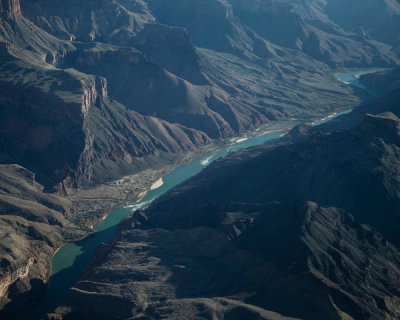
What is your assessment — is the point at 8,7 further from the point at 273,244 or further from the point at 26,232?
the point at 273,244

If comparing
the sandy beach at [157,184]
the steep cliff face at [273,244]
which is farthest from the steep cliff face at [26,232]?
the sandy beach at [157,184]

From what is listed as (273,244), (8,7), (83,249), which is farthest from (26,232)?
(8,7)

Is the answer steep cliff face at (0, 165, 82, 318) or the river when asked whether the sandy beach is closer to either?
the river

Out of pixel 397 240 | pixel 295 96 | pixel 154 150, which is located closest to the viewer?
pixel 397 240

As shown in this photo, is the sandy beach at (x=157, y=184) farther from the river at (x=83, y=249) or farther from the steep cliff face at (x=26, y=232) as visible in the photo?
the steep cliff face at (x=26, y=232)

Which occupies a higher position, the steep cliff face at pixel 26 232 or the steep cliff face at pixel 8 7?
the steep cliff face at pixel 8 7

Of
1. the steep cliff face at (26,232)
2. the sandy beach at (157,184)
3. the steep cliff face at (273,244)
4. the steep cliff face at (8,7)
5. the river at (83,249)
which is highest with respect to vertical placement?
the steep cliff face at (8,7)

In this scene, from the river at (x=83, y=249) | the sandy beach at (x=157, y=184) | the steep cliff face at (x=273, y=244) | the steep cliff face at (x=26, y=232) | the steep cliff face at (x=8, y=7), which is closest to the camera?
the steep cliff face at (x=273, y=244)

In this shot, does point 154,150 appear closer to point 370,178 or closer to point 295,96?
point 370,178

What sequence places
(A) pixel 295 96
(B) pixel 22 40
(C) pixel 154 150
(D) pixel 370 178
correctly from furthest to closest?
(A) pixel 295 96, (B) pixel 22 40, (C) pixel 154 150, (D) pixel 370 178

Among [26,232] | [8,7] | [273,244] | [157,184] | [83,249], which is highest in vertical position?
[8,7]

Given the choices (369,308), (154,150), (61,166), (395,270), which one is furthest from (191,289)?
(154,150)
